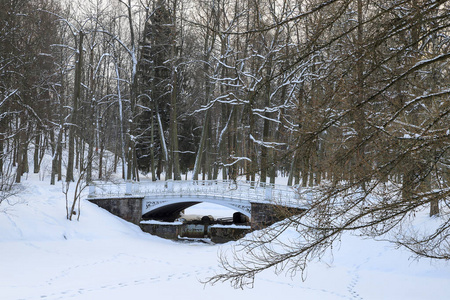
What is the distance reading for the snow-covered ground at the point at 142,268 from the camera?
31.3ft

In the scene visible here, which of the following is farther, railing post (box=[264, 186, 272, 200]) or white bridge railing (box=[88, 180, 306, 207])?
white bridge railing (box=[88, 180, 306, 207])

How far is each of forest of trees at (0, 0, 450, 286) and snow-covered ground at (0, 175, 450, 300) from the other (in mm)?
806

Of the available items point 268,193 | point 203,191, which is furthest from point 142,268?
point 203,191

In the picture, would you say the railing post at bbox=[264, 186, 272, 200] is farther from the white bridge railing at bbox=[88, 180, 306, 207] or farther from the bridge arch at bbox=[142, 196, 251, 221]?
the bridge arch at bbox=[142, 196, 251, 221]

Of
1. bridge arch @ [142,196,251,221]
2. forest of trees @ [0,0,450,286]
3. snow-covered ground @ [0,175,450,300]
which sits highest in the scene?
forest of trees @ [0,0,450,286]

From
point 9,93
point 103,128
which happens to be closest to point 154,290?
point 9,93

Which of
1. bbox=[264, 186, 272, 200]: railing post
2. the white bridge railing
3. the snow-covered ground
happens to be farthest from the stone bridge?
the snow-covered ground

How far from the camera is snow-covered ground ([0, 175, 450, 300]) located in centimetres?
955

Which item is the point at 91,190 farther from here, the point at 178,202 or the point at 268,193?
the point at 268,193

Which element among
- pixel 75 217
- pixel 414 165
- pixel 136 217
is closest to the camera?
pixel 414 165

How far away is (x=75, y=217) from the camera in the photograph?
16.7 metres

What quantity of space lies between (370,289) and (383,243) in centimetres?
322

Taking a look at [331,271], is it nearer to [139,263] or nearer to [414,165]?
[139,263]

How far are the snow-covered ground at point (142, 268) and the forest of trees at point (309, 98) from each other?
0.81m
